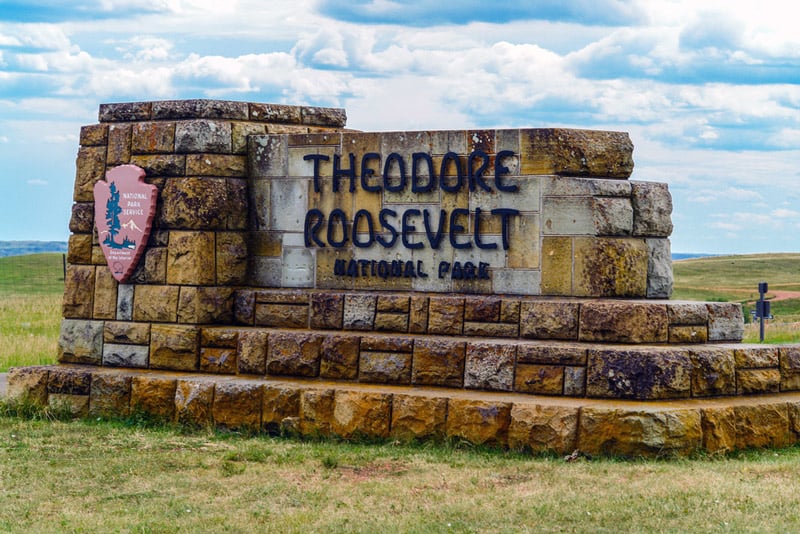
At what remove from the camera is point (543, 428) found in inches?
392

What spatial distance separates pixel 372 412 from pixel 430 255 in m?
1.77

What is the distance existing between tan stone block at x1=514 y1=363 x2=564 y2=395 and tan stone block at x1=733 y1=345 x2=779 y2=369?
1759 mm

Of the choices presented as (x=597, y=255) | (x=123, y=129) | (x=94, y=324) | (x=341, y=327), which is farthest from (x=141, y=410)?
(x=597, y=255)

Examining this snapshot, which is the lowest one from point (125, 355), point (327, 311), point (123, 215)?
point (125, 355)

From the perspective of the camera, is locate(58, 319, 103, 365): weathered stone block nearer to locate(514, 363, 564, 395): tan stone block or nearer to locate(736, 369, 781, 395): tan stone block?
locate(514, 363, 564, 395): tan stone block

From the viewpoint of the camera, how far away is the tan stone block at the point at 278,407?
11039mm

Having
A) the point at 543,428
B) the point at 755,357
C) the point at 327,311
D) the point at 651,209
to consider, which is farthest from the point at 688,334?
the point at 327,311

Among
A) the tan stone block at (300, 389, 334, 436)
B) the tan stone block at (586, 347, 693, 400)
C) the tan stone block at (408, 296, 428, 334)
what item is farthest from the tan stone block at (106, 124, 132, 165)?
the tan stone block at (586, 347, 693, 400)

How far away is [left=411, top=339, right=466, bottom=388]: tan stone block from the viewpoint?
10.7m

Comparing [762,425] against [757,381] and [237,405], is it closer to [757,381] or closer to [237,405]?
[757,381]

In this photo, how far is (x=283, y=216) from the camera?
1219 centimetres

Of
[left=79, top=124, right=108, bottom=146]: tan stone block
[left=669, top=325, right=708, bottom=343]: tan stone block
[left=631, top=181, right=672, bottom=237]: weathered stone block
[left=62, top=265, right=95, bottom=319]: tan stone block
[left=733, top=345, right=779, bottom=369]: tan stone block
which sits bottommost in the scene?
[left=733, top=345, right=779, bottom=369]: tan stone block

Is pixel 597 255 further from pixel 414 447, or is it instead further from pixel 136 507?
pixel 136 507

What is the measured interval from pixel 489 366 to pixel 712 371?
2.06 meters
